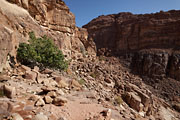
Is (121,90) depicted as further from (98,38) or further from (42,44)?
(98,38)

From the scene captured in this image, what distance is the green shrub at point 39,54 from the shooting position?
270 inches

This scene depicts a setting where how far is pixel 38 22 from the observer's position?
475 inches

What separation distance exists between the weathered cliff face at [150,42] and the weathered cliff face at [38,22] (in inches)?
632

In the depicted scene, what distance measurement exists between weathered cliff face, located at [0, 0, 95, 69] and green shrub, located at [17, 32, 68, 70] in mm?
495

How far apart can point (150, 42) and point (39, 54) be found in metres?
32.6

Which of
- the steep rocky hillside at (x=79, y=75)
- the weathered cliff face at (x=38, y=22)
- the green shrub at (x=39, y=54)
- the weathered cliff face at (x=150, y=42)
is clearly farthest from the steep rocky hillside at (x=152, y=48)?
the green shrub at (x=39, y=54)

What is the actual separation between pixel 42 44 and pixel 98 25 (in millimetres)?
40548

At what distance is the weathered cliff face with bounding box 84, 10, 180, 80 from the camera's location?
26484mm

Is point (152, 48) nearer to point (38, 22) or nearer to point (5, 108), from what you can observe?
point (38, 22)

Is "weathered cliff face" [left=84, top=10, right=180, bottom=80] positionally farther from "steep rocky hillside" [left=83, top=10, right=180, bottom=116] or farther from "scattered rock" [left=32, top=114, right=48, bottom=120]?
"scattered rock" [left=32, top=114, right=48, bottom=120]

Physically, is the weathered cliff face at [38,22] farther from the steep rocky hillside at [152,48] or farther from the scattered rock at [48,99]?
the steep rocky hillside at [152,48]

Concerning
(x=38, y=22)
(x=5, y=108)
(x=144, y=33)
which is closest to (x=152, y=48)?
(x=144, y=33)

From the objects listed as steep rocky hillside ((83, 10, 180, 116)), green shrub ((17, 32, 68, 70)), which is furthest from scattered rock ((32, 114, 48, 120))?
steep rocky hillside ((83, 10, 180, 116))

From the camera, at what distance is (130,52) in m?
33.4
